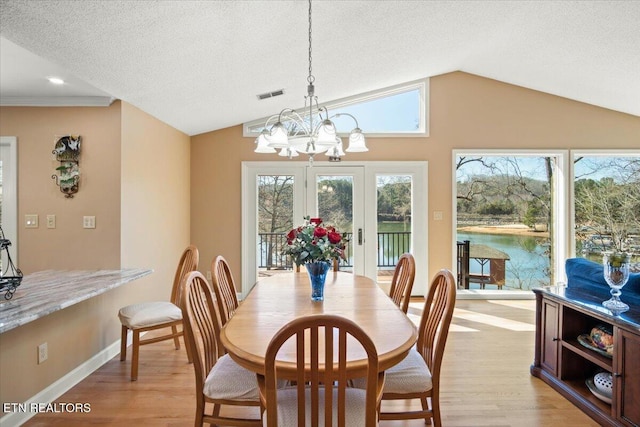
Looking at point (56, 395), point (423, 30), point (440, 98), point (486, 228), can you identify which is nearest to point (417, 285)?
point (486, 228)

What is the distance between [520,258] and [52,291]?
5411 mm

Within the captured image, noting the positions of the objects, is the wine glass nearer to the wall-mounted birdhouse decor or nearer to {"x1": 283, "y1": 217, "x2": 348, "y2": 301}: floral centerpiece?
{"x1": 283, "y1": 217, "x2": 348, "y2": 301}: floral centerpiece

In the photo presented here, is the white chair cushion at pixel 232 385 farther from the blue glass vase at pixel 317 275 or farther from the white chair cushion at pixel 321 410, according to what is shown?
the blue glass vase at pixel 317 275

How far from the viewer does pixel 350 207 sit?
4.71 metres

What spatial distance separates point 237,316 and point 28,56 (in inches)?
90.1

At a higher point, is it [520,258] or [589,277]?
[589,277]

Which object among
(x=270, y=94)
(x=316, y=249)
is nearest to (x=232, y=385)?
(x=316, y=249)

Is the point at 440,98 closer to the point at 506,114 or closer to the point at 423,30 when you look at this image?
the point at 506,114

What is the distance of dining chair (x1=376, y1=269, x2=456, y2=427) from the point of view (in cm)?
163

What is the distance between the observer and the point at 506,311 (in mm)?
4191

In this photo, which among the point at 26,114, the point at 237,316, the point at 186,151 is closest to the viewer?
the point at 237,316

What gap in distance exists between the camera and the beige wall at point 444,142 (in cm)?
463

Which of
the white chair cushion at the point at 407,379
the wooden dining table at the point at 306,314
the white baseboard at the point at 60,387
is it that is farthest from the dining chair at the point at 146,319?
the white chair cushion at the point at 407,379

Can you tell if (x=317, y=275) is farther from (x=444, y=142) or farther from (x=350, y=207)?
(x=444, y=142)
